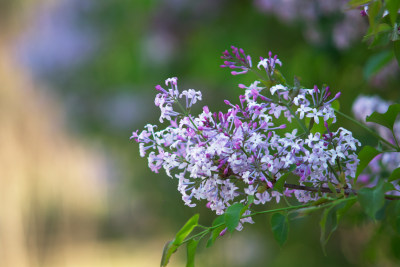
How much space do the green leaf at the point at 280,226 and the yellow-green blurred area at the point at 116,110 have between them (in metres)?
0.61

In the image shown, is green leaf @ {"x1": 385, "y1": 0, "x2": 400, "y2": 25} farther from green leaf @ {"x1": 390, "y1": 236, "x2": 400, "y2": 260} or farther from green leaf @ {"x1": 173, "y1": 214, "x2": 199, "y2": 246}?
green leaf @ {"x1": 390, "y1": 236, "x2": 400, "y2": 260}

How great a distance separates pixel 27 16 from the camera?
2572mm

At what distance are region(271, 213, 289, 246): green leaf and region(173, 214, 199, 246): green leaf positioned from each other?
0.06m

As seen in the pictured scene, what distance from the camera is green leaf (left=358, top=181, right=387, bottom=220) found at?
302mm

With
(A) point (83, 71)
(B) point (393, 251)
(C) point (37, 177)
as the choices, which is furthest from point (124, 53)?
(B) point (393, 251)

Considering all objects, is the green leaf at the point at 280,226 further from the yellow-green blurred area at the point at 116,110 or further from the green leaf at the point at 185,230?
the yellow-green blurred area at the point at 116,110

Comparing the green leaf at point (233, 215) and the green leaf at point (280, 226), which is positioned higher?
the green leaf at point (233, 215)

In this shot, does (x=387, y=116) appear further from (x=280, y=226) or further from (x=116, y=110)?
(x=116, y=110)

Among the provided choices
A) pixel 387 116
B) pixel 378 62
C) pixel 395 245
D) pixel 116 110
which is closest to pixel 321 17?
pixel 378 62

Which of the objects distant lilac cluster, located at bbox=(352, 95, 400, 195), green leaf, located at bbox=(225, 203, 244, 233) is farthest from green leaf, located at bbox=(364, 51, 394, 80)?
green leaf, located at bbox=(225, 203, 244, 233)

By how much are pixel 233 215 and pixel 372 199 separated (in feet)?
0.29

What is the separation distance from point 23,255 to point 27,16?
1161 millimetres

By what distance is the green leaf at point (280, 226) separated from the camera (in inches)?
13.8

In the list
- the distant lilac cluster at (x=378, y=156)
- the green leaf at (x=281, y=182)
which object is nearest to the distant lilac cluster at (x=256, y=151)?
the green leaf at (x=281, y=182)
